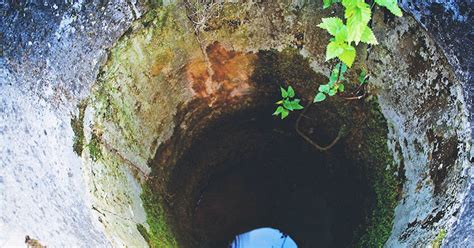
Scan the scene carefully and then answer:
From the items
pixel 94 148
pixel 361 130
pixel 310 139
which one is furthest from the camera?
pixel 310 139

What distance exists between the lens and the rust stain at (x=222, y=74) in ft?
8.01

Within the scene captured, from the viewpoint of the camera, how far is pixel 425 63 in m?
1.83

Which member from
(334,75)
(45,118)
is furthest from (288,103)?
(45,118)

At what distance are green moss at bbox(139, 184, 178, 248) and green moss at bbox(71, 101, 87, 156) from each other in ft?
1.59

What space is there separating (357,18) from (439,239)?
2.44 feet

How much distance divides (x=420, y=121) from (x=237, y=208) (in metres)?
1.42

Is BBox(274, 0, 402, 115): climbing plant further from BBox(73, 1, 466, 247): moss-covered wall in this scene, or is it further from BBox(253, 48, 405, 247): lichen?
BBox(253, 48, 405, 247): lichen

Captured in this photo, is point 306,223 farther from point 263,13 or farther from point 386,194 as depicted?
point 263,13

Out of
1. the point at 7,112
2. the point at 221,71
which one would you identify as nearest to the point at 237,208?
the point at 221,71

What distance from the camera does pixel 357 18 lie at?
1544mm

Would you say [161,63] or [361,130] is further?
[361,130]

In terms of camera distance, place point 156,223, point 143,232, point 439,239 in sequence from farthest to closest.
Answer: point 156,223 < point 143,232 < point 439,239

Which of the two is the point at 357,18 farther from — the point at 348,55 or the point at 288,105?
the point at 288,105

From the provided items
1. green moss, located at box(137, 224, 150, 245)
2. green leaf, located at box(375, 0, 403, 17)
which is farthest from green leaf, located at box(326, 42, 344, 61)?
green moss, located at box(137, 224, 150, 245)
